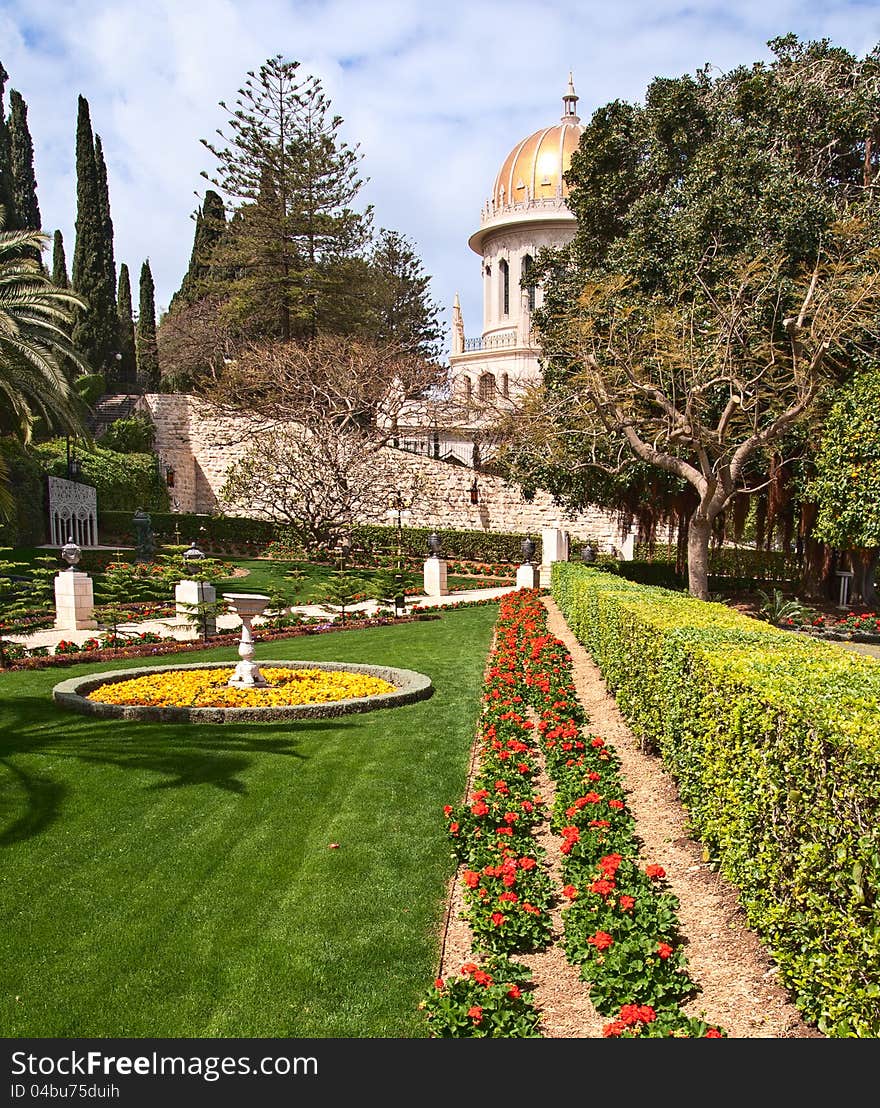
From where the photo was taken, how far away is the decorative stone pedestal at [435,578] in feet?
66.7

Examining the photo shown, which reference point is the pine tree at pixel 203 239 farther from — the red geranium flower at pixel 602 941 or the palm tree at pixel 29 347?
the red geranium flower at pixel 602 941

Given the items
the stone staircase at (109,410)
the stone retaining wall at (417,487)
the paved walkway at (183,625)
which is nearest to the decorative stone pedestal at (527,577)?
the paved walkway at (183,625)

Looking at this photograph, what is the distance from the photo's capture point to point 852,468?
576 inches

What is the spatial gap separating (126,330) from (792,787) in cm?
4268

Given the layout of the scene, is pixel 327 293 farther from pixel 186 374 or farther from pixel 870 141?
pixel 870 141

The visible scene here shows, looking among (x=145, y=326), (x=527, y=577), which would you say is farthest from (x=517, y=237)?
(x=527, y=577)

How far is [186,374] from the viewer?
36125mm

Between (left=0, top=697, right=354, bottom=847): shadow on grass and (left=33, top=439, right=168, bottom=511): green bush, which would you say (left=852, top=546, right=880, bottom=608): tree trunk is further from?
(left=33, top=439, right=168, bottom=511): green bush

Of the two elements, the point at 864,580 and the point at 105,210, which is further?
the point at 105,210

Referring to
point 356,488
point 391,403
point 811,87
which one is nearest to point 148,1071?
point 811,87

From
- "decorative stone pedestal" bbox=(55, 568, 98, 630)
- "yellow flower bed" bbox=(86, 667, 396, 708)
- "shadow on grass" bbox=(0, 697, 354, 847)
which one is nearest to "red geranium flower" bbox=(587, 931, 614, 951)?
"shadow on grass" bbox=(0, 697, 354, 847)

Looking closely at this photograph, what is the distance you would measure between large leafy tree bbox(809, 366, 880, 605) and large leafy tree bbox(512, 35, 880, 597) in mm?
603

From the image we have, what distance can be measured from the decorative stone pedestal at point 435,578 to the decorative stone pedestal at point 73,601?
7.83 metres

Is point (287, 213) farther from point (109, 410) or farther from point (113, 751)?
point (113, 751)
